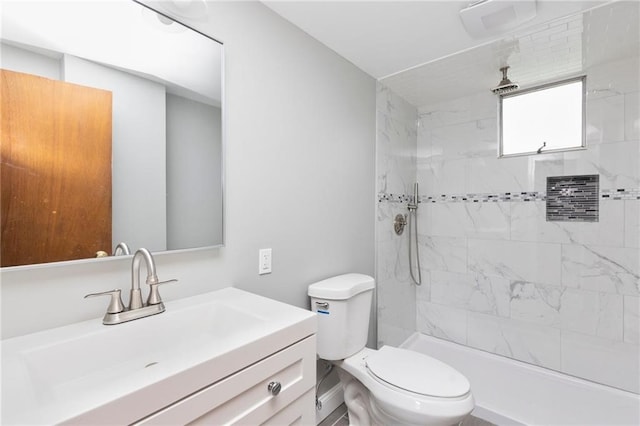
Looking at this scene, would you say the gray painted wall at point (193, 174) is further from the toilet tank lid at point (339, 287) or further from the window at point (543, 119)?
the window at point (543, 119)

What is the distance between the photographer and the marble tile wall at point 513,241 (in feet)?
6.31

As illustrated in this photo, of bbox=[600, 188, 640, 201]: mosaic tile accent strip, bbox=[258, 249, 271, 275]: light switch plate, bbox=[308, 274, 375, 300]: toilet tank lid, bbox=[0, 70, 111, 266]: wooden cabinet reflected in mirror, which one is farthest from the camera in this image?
bbox=[600, 188, 640, 201]: mosaic tile accent strip

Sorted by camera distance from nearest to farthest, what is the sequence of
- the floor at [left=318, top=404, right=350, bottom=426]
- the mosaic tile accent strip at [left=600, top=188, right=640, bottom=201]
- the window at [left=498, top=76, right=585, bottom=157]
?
the floor at [left=318, top=404, right=350, bottom=426]
the mosaic tile accent strip at [left=600, top=188, right=640, bottom=201]
the window at [left=498, top=76, right=585, bottom=157]

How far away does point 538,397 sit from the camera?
1.96 m

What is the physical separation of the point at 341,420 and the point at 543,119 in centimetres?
254

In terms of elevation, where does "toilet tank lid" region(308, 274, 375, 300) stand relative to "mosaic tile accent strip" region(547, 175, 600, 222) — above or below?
below

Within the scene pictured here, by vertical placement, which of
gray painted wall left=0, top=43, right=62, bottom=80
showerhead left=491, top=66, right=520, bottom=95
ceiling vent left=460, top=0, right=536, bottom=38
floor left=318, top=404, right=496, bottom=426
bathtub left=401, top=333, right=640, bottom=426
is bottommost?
floor left=318, top=404, right=496, bottom=426

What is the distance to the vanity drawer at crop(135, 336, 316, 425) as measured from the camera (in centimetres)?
69

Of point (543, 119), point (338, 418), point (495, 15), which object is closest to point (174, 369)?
point (338, 418)

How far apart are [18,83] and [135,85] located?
1.03 feet

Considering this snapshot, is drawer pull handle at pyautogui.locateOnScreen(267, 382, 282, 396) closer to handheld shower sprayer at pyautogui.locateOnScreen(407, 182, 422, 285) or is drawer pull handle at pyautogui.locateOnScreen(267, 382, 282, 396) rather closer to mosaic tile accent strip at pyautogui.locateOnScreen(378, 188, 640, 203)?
mosaic tile accent strip at pyautogui.locateOnScreen(378, 188, 640, 203)

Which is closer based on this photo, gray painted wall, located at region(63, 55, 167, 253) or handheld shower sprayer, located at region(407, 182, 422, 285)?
gray painted wall, located at region(63, 55, 167, 253)

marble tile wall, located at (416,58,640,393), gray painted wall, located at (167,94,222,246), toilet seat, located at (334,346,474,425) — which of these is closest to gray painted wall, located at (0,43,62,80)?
gray painted wall, located at (167,94,222,246)

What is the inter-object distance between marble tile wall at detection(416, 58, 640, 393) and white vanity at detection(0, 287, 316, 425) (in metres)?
1.99
